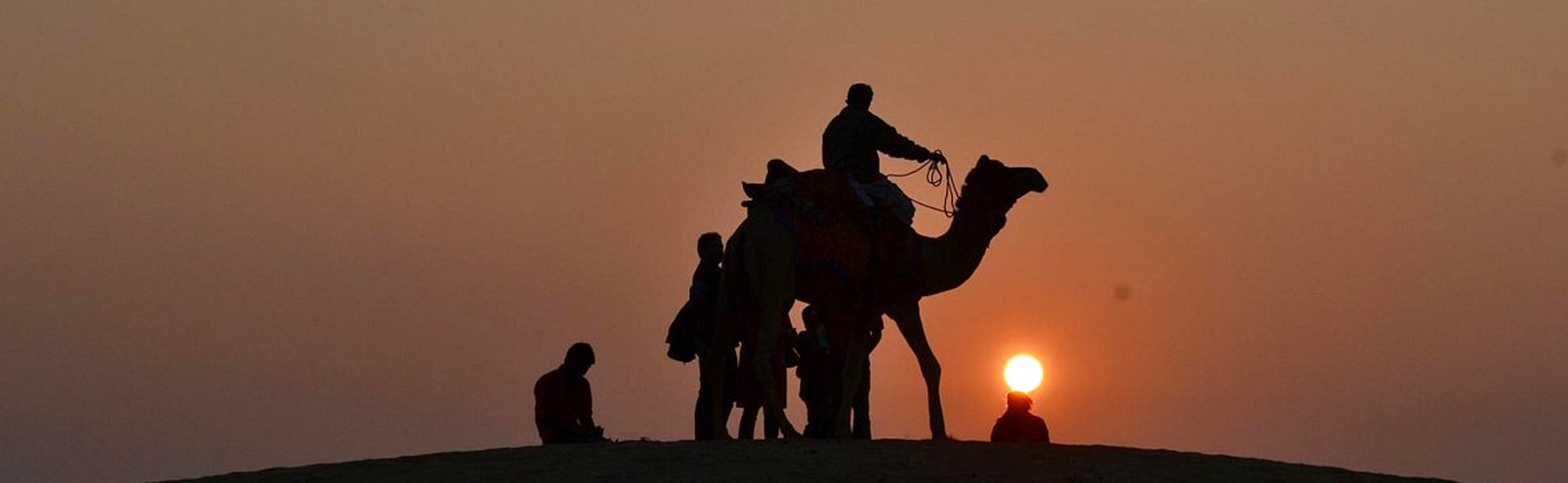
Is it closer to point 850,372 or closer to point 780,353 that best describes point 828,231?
point 850,372

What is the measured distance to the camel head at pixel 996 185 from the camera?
2588 centimetres

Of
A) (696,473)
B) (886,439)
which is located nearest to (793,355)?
(886,439)

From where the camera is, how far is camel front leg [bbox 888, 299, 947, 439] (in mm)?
24859

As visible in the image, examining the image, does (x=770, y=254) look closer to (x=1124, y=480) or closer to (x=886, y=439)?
(x=886, y=439)

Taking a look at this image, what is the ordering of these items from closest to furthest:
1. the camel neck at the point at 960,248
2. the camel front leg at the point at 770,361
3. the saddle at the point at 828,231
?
the camel front leg at the point at 770,361, the saddle at the point at 828,231, the camel neck at the point at 960,248

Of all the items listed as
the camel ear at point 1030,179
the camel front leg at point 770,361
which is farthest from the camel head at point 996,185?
the camel front leg at point 770,361

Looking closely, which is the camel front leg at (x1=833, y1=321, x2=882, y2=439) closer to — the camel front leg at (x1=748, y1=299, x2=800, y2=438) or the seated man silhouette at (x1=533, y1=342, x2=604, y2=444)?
the camel front leg at (x1=748, y1=299, x2=800, y2=438)

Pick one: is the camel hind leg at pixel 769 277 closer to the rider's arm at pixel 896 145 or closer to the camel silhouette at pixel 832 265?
the camel silhouette at pixel 832 265

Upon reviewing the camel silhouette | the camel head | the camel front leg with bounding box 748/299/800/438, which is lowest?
the camel front leg with bounding box 748/299/800/438

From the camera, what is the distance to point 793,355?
1089 inches

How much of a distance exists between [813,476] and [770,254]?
13.0ft

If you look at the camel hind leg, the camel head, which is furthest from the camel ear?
the camel hind leg

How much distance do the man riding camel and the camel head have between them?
2.23 ft

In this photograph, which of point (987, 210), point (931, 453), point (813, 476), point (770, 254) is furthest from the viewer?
point (987, 210)
